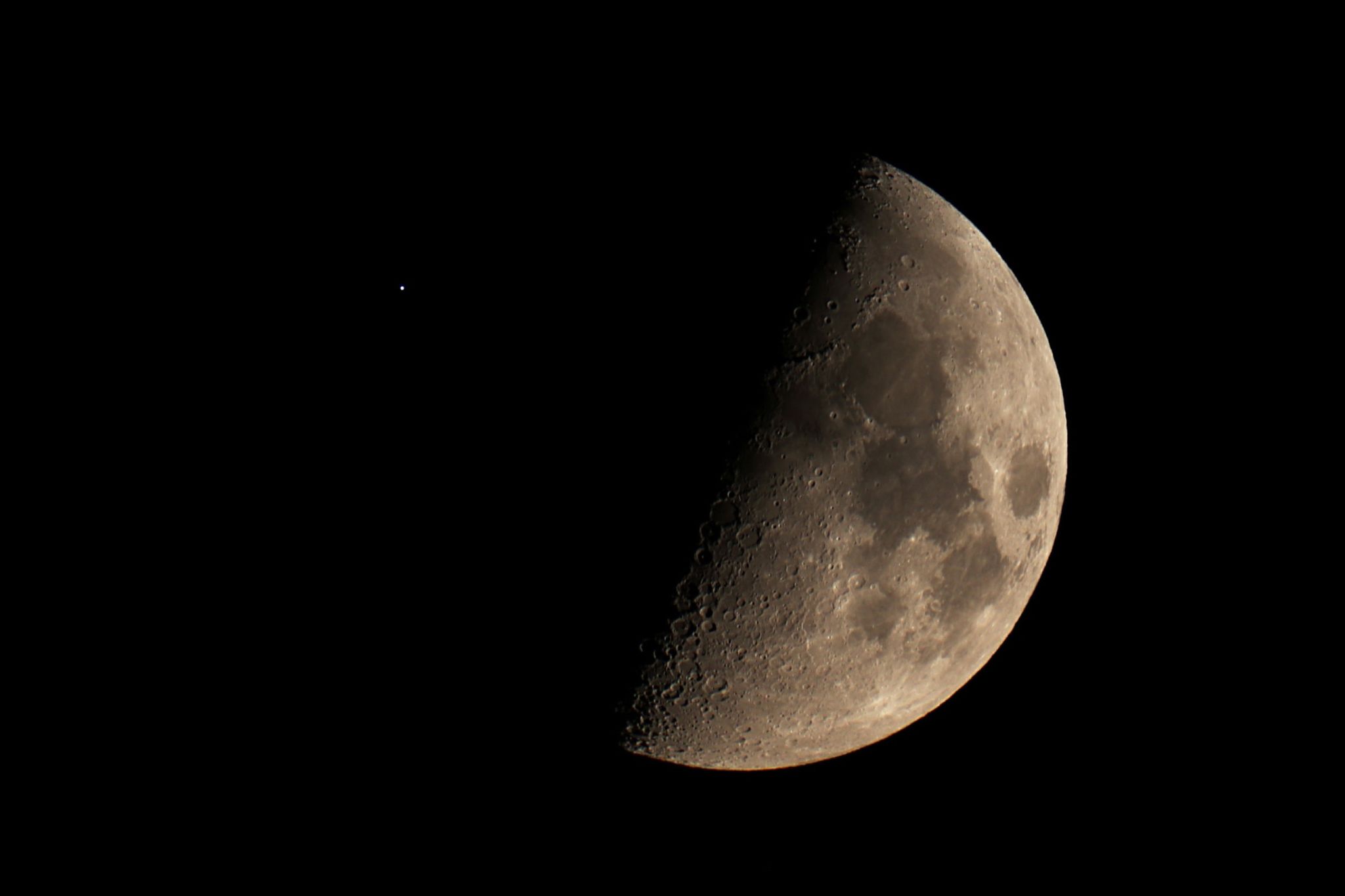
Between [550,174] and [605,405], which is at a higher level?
[550,174]

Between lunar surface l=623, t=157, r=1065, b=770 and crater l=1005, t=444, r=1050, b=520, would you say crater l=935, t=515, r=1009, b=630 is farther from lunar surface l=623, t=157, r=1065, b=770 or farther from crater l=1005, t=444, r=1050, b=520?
crater l=1005, t=444, r=1050, b=520

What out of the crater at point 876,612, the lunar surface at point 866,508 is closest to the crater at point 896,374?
the lunar surface at point 866,508

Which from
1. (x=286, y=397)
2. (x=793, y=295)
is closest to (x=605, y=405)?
(x=793, y=295)

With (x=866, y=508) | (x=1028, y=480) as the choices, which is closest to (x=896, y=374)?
(x=866, y=508)

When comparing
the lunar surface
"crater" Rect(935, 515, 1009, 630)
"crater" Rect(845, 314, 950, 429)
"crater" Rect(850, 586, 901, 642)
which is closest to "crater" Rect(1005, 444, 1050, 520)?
the lunar surface

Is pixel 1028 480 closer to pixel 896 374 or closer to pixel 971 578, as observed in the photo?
pixel 971 578

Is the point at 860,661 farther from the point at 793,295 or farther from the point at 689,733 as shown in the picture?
the point at 793,295
